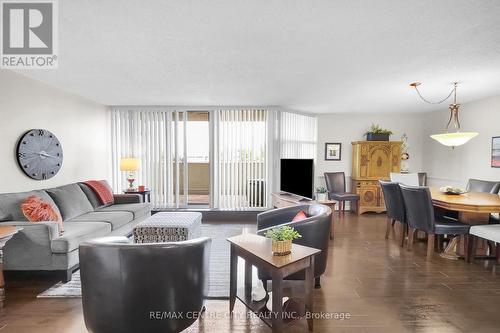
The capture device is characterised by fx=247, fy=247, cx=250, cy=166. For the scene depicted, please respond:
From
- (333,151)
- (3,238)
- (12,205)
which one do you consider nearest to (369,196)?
(333,151)

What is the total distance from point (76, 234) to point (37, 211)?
0.50m

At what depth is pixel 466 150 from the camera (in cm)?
528

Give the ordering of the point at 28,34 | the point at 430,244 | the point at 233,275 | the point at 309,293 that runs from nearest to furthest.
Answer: the point at 309,293
the point at 233,275
the point at 28,34
the point at 430,244

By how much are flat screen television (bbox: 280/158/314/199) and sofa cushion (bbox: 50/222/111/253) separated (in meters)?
2.92

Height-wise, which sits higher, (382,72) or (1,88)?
(382,72)

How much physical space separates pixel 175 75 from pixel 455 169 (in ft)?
20.4

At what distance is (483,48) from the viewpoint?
8.41 feet

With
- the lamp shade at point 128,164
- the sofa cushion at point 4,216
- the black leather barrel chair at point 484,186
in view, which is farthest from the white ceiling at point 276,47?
the sofa cushion at point 4,216

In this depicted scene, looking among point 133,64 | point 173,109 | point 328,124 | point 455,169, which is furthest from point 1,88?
point 455,169

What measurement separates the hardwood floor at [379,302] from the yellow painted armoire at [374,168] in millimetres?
2592

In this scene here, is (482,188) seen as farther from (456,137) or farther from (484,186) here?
(456,137)

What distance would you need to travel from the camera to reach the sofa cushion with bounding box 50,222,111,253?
2.65 metres

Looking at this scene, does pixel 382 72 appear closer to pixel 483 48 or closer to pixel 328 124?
pixel 483 48

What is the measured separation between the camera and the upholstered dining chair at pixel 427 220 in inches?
130
